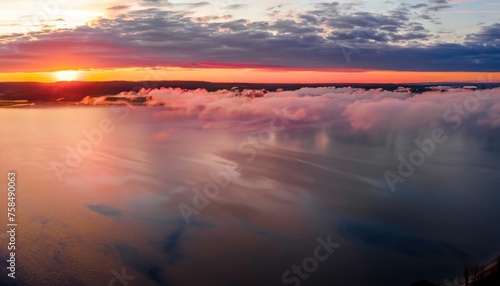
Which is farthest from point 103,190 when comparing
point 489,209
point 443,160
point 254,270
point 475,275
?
point 443,160

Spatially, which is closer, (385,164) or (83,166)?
(83,166)

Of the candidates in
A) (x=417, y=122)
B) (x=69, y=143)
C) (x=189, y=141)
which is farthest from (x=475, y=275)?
(x=417, y=122)

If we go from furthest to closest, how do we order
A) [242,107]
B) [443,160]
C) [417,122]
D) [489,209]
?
[242,107], [417,122], [443,160], [489,209]

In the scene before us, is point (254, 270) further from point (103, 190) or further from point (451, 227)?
point (103, 190)

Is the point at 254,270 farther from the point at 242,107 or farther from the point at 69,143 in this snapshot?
the point at 242,107

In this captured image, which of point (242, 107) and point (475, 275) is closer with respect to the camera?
point (475, 275)

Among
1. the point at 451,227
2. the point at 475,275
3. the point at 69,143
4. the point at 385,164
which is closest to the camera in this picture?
the point at 475,275
